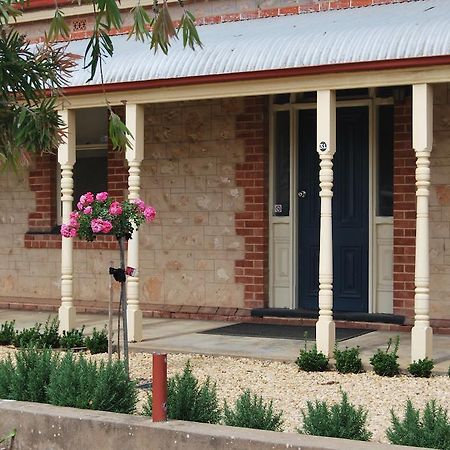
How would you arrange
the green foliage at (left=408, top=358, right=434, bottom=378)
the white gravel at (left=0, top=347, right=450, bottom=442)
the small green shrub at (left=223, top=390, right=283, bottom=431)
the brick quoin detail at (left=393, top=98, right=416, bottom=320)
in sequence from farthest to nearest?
the brick quoin detail at (left=393, top=98, right=416, bottom=320), the green foliage at (left=408, top=358, right=434, bottom=378), the white gravel at (left=0, top=347, right=450, bottom=442), the small green shrub at (left=223, top=390, right=283, bottom=431)

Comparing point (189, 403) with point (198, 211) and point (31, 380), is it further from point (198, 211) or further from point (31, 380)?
point (198, 211)

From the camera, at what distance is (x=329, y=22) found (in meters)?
11.4

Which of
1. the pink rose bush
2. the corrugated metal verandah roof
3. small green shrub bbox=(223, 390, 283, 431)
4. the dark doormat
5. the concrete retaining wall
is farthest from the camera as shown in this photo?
the dark doormat

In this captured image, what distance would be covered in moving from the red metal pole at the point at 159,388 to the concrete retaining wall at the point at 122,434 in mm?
63

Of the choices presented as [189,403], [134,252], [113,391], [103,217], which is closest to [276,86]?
[134,252]

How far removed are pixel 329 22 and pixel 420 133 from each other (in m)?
2.29

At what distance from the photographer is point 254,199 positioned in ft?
42.9

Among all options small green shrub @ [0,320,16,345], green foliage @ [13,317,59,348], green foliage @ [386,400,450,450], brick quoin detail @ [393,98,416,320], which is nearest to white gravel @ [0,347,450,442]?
green foliage @ [13,317,59,348]

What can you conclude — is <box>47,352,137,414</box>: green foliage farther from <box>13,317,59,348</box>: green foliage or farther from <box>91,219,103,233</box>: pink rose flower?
<box>13,317,59,348</box>: green foliage

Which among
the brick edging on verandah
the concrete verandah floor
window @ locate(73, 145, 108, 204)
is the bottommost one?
the concrete verandah floor

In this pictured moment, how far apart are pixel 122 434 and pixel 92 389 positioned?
630 mm

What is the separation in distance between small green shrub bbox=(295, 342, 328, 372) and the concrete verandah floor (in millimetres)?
393

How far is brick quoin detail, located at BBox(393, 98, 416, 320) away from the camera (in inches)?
473

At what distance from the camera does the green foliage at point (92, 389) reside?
6430mm
